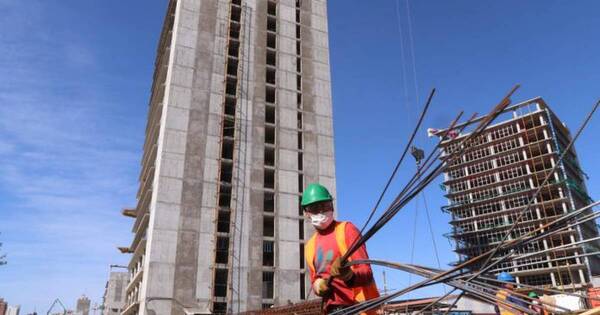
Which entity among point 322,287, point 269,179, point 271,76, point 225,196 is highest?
point 271,76

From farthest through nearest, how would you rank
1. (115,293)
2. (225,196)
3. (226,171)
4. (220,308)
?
1. (115,293)
2. (226,171)
3. (225,196)
4. (220,308)

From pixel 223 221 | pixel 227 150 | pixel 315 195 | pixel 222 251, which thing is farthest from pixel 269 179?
pixel 315 195

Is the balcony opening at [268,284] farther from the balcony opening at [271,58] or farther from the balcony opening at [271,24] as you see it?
the balcony opening at [271,24]

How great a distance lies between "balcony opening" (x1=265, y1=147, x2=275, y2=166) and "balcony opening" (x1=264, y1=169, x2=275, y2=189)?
135 centimetres

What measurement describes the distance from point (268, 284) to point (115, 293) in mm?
63144

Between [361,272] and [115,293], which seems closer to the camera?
[361,272]

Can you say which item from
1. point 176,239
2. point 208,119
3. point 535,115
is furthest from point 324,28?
point 535,115

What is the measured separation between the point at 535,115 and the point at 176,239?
86.3 metres

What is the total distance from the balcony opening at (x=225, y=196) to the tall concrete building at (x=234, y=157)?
145 millimetres

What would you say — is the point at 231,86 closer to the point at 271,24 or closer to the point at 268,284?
the point at 271,24

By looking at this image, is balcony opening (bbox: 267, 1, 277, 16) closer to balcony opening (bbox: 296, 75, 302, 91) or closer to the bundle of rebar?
balcony opening (bbox: 296, 75, 302, 91)

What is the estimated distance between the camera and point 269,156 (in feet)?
160

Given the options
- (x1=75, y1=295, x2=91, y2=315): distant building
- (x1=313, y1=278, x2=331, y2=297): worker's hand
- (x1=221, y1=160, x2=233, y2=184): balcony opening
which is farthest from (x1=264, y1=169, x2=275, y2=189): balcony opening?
(x1=75, y1=295, x2=91, y2=315): distant building

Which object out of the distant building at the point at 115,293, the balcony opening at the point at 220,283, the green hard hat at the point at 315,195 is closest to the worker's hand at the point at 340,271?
the green hard hat at the point at 315,195
